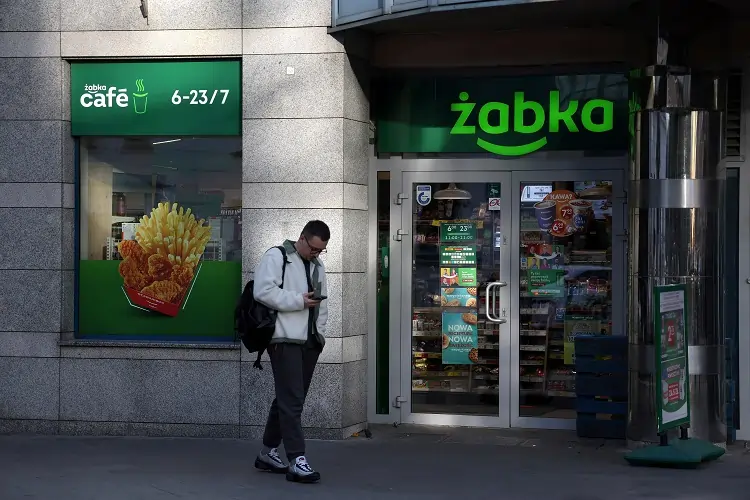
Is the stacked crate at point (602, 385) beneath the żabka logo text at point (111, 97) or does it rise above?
beneath

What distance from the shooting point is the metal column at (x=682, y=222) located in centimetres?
961

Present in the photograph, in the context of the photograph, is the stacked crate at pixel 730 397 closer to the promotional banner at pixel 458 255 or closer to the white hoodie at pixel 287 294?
the promotional banner at pixel 458 255

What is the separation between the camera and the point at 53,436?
1084 cm

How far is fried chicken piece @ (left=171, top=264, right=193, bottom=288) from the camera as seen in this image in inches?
430

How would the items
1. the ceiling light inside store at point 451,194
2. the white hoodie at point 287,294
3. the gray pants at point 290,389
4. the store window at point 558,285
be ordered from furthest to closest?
the ceiling light inside store at point 451,194
the store window at point 558,285
the gray pants at point 290,389
the white hoodie at point 287,294

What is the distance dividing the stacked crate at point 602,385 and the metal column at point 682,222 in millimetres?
690

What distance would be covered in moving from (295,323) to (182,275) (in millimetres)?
2816

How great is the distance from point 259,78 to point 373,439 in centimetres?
326

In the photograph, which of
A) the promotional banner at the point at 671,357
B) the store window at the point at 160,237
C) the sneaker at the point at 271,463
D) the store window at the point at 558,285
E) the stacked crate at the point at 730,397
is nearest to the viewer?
the sneaker at the point at 271,463

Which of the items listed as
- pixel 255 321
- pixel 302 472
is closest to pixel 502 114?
pixel 255 321

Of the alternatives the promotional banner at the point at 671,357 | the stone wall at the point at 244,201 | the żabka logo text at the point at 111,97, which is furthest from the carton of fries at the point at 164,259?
the promotional banner at the point at 671,357

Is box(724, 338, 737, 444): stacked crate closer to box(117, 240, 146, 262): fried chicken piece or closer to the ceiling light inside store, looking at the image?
the ceiling light inside store

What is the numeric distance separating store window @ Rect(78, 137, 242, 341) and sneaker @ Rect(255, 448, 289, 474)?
2.05 m

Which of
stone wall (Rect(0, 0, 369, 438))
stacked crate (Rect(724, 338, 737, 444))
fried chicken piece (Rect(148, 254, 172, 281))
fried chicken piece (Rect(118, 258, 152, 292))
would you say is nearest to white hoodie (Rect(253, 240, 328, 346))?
stone wall (Rect(0, 0, 369, 438))
